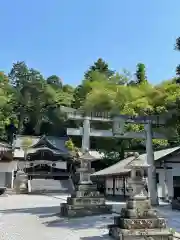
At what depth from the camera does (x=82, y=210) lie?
14.7 m

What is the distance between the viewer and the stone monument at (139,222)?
28.2 ft

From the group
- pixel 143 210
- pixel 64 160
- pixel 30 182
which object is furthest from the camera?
pixel 64 160

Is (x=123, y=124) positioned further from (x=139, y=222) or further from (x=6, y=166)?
(x=6, y=166)

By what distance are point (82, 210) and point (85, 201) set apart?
1.64 ft

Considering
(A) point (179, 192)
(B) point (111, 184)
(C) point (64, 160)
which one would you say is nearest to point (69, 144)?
(C) point (64, 160)

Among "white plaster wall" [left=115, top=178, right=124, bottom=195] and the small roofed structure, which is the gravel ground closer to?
"white plaster wall" [left=115, top=178, right=124, bottom=195]

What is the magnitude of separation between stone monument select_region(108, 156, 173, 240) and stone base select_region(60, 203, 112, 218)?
5.22 meters

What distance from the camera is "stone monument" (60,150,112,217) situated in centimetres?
1463

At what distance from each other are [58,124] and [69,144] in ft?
65.1

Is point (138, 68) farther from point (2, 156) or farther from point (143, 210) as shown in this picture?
point (143, 210)

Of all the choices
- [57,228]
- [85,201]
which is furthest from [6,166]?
[57,228]

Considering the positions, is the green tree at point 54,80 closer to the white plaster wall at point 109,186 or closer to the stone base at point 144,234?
the white plaster wall at point 109,186

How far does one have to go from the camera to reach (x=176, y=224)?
11867mm

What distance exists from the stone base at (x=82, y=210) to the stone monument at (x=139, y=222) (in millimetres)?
5225
